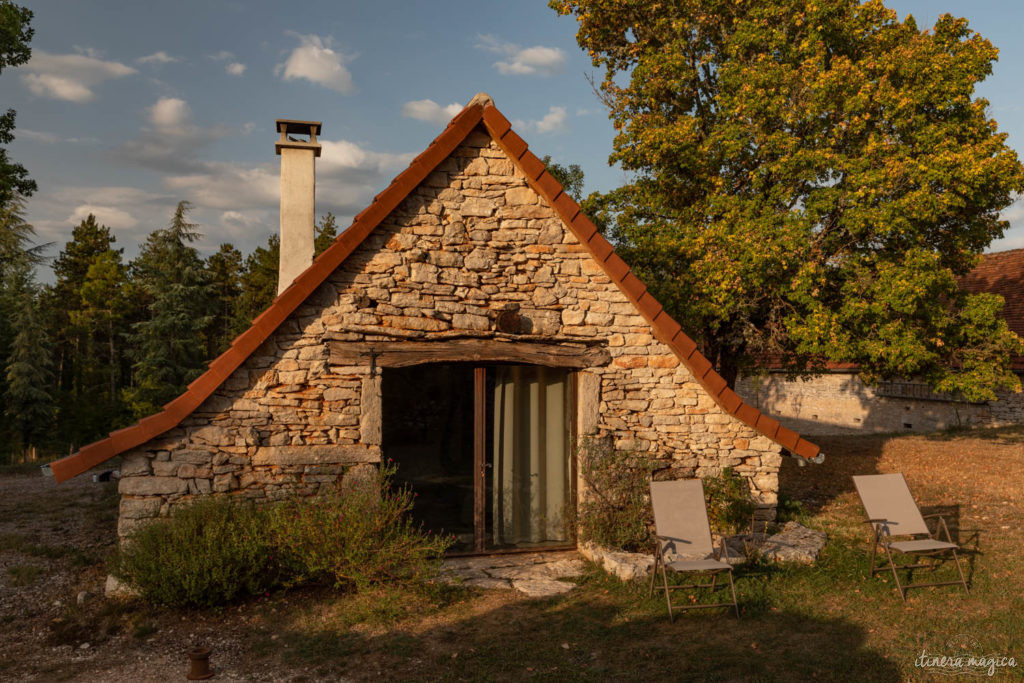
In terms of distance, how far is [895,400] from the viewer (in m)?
19.8

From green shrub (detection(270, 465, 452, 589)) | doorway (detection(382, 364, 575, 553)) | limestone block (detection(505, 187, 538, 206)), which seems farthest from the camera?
doorway (detection(382, 364, 575, 553))

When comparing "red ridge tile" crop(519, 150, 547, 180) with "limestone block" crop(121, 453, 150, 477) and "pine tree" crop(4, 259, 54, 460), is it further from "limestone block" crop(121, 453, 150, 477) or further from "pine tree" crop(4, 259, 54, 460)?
"pine tree" crop(4, 259, 54, 460)

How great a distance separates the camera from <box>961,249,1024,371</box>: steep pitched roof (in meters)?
18.0

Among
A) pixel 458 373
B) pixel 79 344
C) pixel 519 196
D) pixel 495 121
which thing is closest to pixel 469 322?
pixel 458 373

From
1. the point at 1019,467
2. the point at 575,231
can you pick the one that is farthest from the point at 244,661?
the point at 1019,467

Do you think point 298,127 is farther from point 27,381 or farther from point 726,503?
point 27,381

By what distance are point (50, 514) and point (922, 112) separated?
14.5 meters

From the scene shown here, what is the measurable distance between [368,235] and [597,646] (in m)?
4.17

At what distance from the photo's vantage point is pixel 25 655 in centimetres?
479

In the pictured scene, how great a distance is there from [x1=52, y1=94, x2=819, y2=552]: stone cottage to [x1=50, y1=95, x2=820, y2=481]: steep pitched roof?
0.7 inches

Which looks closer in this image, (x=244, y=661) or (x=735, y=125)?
(x=244, y=661)

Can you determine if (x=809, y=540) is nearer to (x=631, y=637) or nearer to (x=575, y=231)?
(x=631, y=637)

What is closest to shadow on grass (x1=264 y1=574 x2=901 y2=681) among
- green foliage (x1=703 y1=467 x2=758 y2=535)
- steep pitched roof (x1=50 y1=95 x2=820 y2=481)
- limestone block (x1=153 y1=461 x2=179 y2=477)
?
green foliage (x1=703 y1=467 x2=758 y2=535)

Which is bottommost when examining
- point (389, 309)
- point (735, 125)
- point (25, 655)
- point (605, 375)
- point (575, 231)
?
point (25, 655)
